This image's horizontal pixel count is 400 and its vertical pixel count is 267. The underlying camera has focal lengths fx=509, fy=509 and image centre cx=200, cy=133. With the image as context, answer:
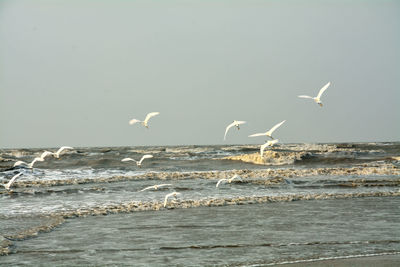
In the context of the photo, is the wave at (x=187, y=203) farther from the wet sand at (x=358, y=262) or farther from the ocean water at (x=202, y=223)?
the wet sand at (x=358, y=262)

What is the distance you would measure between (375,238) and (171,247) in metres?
3.28

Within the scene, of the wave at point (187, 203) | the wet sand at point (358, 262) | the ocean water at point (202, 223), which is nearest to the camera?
the wet sand at point (358, 262)

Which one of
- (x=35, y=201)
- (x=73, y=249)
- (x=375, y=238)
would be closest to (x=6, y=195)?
(x=35, y=201)

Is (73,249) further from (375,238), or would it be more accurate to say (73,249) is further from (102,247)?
(375,238)

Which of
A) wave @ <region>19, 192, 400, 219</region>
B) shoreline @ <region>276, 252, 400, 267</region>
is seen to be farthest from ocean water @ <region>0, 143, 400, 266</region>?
shoreline @ <region>276, 252, 400, 267</region>

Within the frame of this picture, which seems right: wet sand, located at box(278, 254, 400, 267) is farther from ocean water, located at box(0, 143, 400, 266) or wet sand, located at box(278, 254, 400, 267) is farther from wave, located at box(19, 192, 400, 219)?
wave, located at box(19, 192, 400, 219)

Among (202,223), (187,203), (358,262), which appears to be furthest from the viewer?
(187,203)

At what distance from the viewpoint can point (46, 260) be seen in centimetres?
712

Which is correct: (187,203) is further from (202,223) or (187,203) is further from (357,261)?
(357,261)

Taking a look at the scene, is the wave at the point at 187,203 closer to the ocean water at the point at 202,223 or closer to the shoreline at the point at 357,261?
the ocean water at the point at 202,223

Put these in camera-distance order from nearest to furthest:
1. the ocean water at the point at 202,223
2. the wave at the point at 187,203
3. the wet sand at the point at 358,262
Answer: the wet sand at the point at 358,262, the ocean water at the point at 202,223, the wave at the point at 187,203

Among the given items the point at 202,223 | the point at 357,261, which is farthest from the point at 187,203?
the point at 357,261

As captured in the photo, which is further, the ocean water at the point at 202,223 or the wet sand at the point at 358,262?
the ocean water at the point at 202,223

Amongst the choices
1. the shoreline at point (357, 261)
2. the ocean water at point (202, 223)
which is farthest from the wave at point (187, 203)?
the shoreline at point (357, 261)
